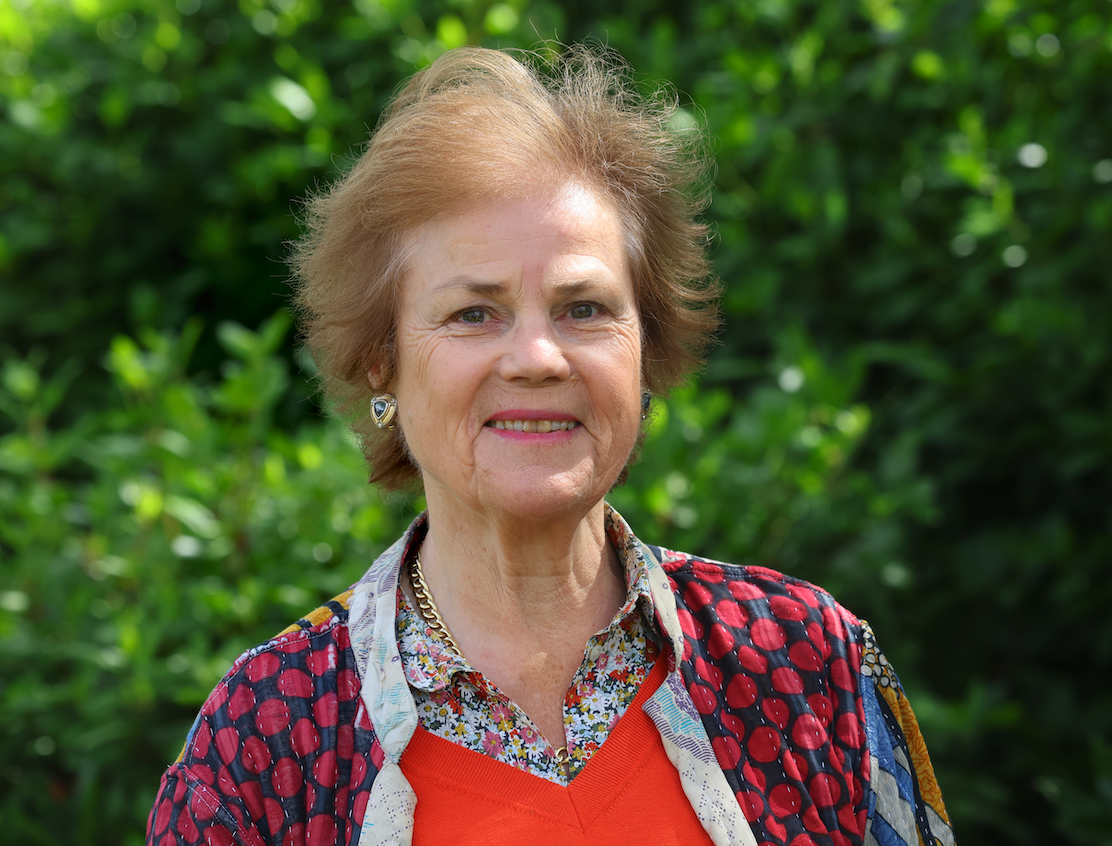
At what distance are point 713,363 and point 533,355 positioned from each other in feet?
6.64

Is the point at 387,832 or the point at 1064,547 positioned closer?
the point at 387,832

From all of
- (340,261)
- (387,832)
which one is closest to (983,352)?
(340,261)

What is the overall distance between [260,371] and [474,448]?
5.39ft

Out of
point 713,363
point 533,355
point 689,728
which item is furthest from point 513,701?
point 713,363

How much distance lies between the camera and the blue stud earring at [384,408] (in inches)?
77.8

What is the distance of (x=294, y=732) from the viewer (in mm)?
1695

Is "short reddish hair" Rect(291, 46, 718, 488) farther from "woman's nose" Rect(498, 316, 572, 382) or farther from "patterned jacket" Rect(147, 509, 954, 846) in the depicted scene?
"patterned jacket" Rect(147, 509, 954, 846)

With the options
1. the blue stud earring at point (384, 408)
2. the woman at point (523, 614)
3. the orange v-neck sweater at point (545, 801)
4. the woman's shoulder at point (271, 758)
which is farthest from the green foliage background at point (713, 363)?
the orange v-neck sweater at point (545, 801)

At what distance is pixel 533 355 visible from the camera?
1.72m

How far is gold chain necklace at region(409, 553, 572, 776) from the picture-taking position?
1.73m

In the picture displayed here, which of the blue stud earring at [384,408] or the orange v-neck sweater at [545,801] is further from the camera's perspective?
the blue stud earring at [384,408]

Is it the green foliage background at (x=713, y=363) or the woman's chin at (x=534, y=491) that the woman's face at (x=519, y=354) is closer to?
the woman's chin at (x=534, y=491)

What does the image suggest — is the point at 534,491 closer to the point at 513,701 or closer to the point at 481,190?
the point at 513,701

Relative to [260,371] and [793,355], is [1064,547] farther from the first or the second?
[260,371]
